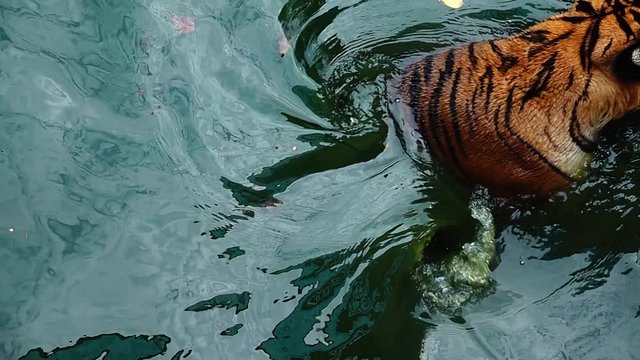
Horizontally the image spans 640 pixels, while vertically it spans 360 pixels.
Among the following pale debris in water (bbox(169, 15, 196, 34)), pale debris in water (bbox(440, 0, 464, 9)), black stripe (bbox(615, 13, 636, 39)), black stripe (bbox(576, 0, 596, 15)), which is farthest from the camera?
pale debris in water (bbox(440, 0, 464, 9))

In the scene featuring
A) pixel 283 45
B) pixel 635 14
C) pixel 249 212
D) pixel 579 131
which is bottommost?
pixel 249 212

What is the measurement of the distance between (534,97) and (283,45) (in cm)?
147

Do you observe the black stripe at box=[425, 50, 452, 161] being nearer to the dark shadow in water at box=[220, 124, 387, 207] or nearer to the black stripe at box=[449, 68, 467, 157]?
the black stripe at box=[449, 68, 467, 157]

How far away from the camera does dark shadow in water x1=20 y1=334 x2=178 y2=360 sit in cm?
344

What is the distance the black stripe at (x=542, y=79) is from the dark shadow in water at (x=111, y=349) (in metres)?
2.05

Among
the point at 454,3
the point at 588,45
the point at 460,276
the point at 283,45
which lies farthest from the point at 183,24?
the point at 588,45

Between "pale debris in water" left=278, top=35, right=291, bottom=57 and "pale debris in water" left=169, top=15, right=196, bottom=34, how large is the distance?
49 centimetres

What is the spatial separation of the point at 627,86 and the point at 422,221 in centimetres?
118

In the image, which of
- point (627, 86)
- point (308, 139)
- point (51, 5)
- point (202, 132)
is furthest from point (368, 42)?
point (51, 5)

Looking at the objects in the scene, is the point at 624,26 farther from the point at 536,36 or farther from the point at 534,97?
the point at 534,97

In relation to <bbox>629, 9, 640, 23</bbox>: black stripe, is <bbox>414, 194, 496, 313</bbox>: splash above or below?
below

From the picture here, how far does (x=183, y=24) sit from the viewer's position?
177 inches

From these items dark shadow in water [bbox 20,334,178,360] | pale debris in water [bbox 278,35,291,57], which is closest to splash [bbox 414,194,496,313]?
dark shadow in water [bbox 20,334,178,360]

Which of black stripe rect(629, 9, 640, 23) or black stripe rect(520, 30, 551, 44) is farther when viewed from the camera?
black stripe rect(520, 30, 551, 44)
